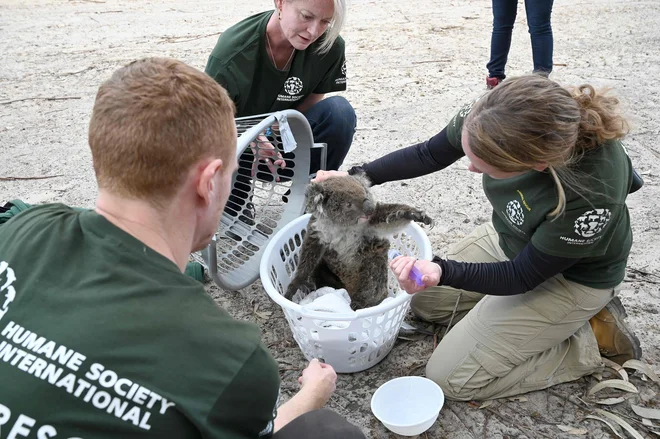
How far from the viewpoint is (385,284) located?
2596 mm

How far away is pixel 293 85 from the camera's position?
10.0ft

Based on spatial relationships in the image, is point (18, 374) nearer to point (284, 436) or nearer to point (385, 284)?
point (284, 436)

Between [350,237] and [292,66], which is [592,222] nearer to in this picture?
[350,237]

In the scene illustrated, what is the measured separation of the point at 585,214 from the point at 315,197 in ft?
3.35

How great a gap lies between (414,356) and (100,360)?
1689 mm

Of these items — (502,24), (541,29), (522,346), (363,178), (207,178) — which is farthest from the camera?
(502,24)

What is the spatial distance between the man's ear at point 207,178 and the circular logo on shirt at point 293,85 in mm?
1817

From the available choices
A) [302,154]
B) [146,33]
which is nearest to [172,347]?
[302,154]

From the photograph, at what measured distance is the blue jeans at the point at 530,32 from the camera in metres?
4.37

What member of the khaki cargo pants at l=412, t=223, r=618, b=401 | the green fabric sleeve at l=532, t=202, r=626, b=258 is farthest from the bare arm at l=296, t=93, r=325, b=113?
the green fabric sleeve at l=532, t=202, r=626, b=258

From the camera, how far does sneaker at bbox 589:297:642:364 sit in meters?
2.25

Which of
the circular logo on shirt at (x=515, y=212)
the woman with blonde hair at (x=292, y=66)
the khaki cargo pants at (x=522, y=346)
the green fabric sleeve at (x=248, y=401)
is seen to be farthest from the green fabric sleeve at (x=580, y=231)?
the woman with blonde hair at (x=292, y=66)

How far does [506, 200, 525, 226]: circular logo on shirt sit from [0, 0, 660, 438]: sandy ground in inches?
28.2

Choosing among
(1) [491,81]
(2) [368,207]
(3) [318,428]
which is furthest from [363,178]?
(1) [491,81]
